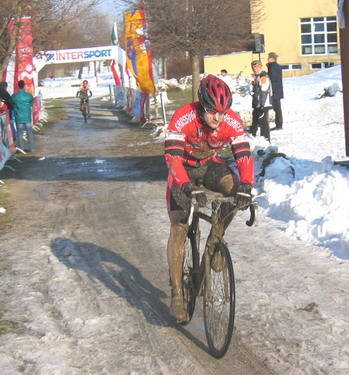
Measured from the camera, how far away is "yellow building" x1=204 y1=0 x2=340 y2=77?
4926cm

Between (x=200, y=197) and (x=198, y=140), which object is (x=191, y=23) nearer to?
(x=198, y=140)

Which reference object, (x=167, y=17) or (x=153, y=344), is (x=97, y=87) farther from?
(x=153, y=344)

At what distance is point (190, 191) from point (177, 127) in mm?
562

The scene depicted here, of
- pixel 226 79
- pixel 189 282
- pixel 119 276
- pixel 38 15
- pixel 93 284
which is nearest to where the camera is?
pixel 189 282

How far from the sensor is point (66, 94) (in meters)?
63.8

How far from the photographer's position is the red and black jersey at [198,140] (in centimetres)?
443

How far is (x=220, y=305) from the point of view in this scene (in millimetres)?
4258

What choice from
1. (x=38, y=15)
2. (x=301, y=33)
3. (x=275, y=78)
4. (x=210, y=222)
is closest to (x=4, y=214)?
(x=210, y=222)

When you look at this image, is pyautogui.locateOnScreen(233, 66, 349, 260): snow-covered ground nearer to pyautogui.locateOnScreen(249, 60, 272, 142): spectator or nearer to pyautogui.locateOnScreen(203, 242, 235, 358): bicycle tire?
pyautogui.locateOnScreen(249, 60, 272, 142): spectator

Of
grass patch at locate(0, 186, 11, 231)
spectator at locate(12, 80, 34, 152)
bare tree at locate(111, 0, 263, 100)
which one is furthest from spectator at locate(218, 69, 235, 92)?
grass patch at locate(0, 186, 11, 231)

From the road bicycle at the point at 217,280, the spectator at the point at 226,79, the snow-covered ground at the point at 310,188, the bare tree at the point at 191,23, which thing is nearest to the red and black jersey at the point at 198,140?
the road bicycle at the point at 217,280

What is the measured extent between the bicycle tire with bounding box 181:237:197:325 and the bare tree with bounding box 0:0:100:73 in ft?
38.4

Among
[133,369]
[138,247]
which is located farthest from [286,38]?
[133,369]

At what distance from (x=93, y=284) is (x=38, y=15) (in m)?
14.2
